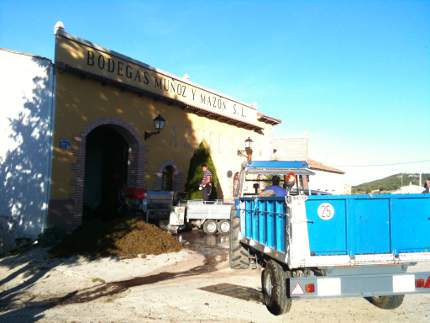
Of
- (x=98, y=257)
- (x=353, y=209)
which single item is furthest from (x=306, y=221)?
(x=98, y=257)

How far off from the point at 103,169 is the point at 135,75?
17.8 feet

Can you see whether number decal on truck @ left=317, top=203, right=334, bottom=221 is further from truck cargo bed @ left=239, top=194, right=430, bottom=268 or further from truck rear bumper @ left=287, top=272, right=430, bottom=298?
truck rear bumper @ left=287, top=272, right=430, bottom=298

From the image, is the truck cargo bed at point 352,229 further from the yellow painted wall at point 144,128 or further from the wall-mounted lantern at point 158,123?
the wall-mounted lantern at point 158,123

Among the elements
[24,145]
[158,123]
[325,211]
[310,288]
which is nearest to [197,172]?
[158,123]

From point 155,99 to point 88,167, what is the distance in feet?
15.9

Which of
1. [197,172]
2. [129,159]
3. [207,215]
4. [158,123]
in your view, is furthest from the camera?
[197,172]

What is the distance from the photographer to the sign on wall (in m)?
13.6

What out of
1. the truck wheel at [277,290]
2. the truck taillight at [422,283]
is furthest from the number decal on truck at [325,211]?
the truck taillight at [422,283]

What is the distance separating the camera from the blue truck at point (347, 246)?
5.19 m

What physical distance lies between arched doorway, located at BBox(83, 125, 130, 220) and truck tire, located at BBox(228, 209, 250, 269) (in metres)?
10.7

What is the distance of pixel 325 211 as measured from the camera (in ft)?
17.4

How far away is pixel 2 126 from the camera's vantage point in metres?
12.7

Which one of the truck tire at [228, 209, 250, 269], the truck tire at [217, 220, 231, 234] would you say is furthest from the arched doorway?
the truck tire at [228, 209, 250, 269]

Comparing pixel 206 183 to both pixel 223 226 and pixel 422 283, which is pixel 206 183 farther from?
pixel 422 283
